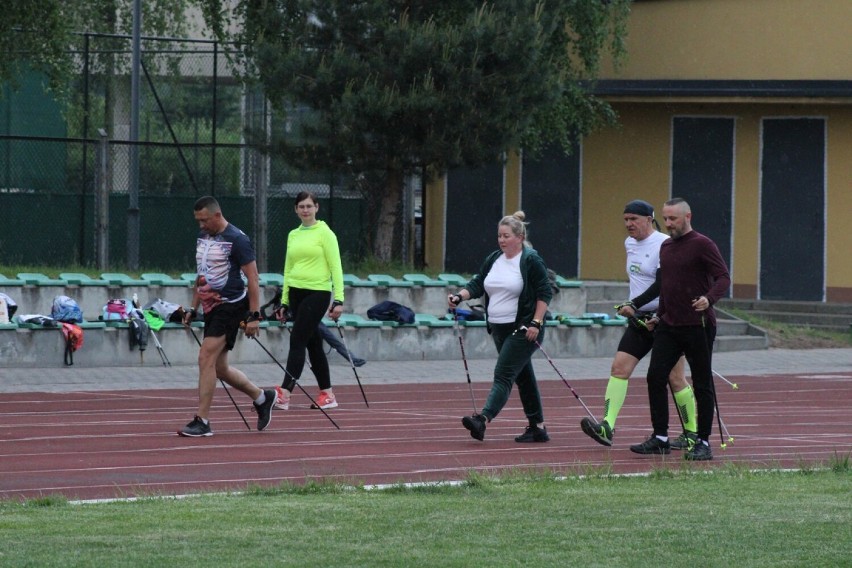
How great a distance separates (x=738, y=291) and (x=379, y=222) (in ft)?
21.3

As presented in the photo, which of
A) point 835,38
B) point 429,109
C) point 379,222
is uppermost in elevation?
point 835,38

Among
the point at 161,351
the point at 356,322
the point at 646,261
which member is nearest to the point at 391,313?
the point at 356,322

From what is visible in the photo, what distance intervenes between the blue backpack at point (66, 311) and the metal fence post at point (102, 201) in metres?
6.06

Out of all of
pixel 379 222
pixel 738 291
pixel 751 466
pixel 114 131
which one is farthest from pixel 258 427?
pixel 114 131

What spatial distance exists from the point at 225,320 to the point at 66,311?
640 centimetres

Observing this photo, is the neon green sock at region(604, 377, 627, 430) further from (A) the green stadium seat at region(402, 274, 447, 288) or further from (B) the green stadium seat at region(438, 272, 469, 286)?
(B) the green stadium seat at region(438, 272, 469, 286)

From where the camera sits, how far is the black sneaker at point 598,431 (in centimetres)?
1140

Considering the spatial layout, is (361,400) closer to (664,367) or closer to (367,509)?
(664,367)

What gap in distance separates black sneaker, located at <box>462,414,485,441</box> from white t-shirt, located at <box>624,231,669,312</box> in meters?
1.47

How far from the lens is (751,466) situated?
10.5m

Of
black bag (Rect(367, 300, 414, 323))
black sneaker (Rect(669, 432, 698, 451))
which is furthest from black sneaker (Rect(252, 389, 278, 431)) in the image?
black bag (Rect(367, 300, 414, 323))

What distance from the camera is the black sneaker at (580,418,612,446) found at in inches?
449

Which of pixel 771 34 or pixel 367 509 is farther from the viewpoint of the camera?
pixel 771 34

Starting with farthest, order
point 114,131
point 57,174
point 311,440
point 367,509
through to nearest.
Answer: point 114,131, point 57,174, point 311,440, point 367,509
